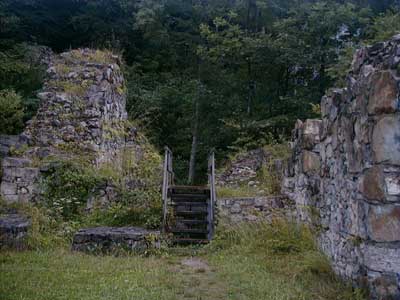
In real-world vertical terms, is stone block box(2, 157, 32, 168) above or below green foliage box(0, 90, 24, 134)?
below

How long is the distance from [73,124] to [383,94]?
8134 millimetres

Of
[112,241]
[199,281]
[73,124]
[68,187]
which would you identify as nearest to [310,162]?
[199,281]

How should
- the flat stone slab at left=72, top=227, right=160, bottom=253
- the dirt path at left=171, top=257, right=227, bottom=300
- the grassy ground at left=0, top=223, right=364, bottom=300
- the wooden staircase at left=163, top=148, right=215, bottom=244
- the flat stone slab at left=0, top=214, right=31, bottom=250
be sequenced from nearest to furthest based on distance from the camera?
the grassy ground at left=0, top=223, right=364, bottom=300 < the dirt path at left=171, top=257, right=227, bottom=300 < the flat stone slab at left=0, top=214, right=31, bottom=250 < the flat stone slab at left=72, top=227, right=160, bottom=253 < the wooden staircase at left=163, top=148, right=215, bottom=244

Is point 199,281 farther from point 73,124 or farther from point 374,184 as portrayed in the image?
point 73,124

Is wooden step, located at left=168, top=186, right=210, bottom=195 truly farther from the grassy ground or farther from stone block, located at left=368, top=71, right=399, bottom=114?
stone block, located at left=368, top=71, right=399, bottom=114

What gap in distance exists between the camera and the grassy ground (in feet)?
14.4

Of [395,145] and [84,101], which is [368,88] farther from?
[84,101]

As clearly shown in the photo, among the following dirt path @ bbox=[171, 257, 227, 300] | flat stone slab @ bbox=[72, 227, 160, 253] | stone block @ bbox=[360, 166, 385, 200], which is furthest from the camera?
flat stone slab @ bbox=[72, 227, 160, 253]

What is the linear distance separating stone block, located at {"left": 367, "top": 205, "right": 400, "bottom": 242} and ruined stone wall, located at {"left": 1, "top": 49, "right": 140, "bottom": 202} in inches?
269

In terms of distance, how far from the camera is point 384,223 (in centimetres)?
370

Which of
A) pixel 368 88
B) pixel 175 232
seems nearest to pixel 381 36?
pixel 175 232

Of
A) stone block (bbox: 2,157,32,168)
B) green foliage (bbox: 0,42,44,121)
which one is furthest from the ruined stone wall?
green foliage (bbox: 0,42,44,121)

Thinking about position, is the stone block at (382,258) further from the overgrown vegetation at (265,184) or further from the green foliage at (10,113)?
the green foliage at (10,113)

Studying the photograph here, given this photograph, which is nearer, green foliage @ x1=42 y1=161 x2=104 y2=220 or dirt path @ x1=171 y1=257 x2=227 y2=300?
dirt path @ x1=171 y1=257 x2=227 y2=300
